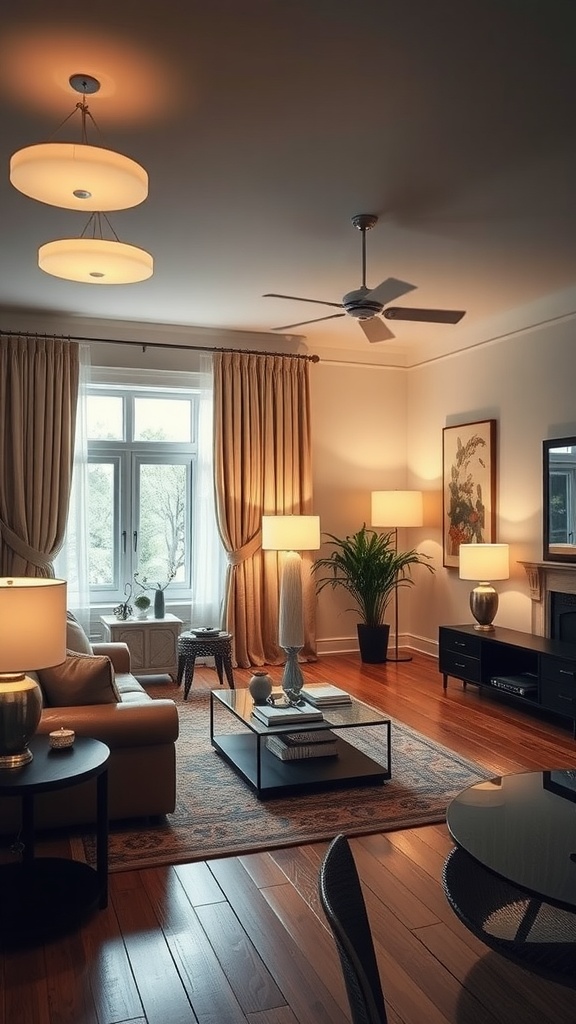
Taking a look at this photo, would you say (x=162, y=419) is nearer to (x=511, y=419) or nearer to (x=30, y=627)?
(x=511, y=419)

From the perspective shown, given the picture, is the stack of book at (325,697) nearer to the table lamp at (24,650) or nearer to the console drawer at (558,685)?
the console drawer at (558,685)

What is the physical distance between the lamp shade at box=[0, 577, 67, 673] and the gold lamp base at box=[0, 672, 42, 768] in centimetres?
10

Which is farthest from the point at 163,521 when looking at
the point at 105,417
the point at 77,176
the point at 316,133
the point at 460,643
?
the point at 77,176

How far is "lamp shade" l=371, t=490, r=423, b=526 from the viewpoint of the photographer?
6945mm

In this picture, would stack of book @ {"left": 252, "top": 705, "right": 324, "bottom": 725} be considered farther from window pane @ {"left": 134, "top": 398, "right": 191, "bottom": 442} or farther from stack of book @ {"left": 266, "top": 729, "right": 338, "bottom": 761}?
window pane @ {"left": 134, "top": 398, "right": 191, "bottom": 442}

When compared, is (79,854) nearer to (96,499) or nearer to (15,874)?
(15,874)

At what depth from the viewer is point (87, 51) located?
8.70ft

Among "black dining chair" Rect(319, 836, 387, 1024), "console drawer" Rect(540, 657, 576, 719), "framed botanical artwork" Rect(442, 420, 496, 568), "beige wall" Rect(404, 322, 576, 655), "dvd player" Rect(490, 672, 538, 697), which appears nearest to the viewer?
"black dining chair" Rect(319, 836, 387, 1024)

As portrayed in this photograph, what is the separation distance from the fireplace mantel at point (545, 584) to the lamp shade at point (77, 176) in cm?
396

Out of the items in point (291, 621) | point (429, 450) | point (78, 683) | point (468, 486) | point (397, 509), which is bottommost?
point (78, 683)

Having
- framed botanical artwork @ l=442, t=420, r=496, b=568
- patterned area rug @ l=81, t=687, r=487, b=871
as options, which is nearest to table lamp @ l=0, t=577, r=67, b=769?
patterned area rug @ l=81, t=687, r=487, b=871

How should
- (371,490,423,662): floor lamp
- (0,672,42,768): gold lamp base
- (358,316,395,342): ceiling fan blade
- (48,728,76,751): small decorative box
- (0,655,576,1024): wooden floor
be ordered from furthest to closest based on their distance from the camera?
(371,490,423,662): floor lamp < (358,316,395,342): ceiling fan blade < (48,728,76,751): small decorative box < (0,672,42,768): gold lamp base < (0,655,576,1024): wooden floor

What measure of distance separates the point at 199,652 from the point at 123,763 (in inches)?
99.0

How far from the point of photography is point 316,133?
10.6ft
